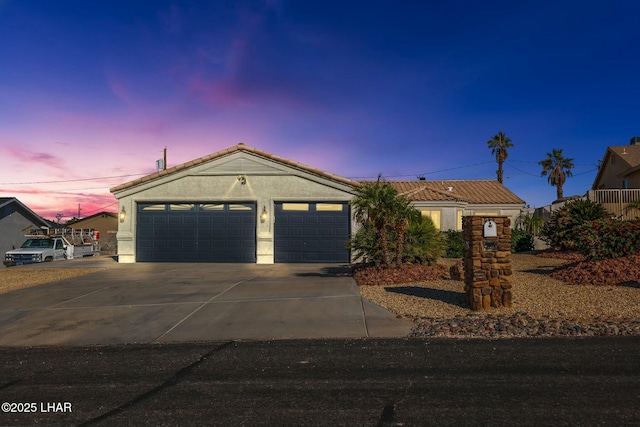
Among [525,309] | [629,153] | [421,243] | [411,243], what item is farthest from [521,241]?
[629,153]

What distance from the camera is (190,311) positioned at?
8539 mm

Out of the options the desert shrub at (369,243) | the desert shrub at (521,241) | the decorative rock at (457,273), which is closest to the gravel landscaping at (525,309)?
the decorative rock at (457,273)

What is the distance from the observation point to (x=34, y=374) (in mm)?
5082

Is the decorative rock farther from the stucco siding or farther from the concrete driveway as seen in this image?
the stucco siding

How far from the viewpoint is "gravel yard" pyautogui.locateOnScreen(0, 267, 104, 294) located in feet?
41.1

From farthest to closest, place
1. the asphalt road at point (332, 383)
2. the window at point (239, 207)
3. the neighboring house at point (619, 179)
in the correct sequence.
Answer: the neighboring house at point (619, 179) → the window at point (239, 207) → the asphalt road at point (332, 383)

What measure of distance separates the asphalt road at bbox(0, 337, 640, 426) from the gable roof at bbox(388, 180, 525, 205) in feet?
72.8

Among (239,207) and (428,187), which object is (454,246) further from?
(428,187)

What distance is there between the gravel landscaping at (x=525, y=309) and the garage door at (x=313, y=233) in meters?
7.47

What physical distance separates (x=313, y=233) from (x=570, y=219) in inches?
435

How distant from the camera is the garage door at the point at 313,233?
18.3m

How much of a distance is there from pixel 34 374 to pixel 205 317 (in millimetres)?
3221

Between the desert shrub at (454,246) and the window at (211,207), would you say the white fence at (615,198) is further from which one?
the window at (211,207)

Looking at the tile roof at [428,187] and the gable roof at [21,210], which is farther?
the gable roof at [21,210]
